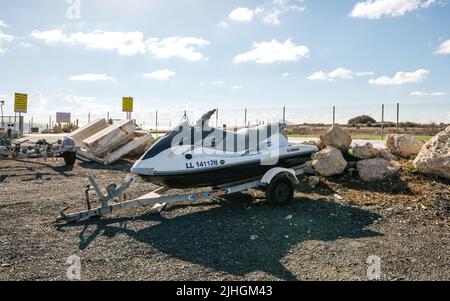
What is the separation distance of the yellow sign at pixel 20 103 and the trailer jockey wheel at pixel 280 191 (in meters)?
23.6

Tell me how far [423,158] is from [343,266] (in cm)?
562

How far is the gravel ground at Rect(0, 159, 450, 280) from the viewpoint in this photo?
433 centimetres

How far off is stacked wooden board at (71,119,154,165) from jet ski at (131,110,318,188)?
25.6 ft

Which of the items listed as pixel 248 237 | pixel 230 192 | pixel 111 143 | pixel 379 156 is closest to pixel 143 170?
pixel 230 192

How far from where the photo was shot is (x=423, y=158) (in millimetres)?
8836

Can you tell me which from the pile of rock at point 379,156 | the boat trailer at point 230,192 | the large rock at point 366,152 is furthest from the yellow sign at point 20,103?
the large rock at point 366,152

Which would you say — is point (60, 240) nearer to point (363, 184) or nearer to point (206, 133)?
point (206, 133)

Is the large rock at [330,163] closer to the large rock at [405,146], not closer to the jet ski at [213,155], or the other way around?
the jet ski at [213,155]

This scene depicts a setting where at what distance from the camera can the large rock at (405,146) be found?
10180 mm

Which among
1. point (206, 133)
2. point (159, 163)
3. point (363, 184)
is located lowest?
point (363, 184)

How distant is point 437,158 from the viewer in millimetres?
8500

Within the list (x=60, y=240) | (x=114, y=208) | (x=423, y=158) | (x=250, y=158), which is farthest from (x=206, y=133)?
(x=423, y=158)

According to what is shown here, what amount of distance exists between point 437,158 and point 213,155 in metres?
5.36

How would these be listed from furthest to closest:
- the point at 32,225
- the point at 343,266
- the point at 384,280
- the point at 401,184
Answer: the point at 401,184, the point at 32,225, the point at 343,266, the point at 384,280
